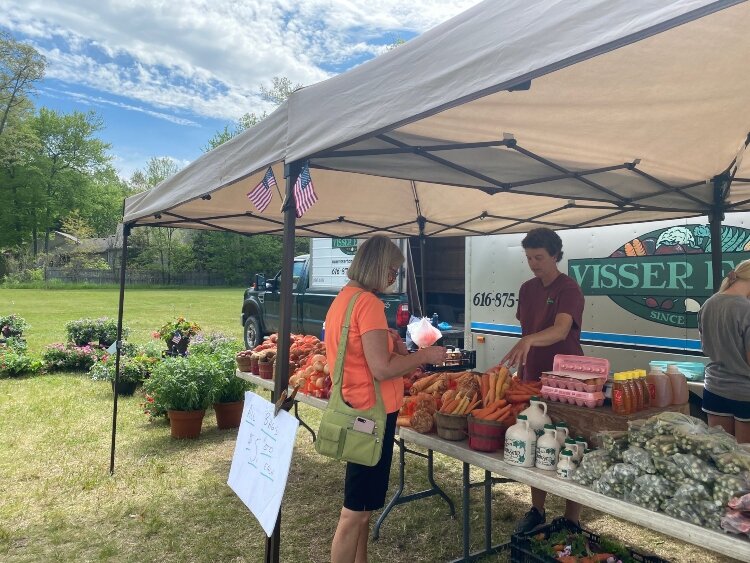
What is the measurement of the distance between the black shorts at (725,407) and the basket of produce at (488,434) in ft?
5.72

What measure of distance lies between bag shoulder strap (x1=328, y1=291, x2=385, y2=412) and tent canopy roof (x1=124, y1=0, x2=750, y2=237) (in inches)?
25.6

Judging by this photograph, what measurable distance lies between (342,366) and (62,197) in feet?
170

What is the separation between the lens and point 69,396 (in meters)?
7.18

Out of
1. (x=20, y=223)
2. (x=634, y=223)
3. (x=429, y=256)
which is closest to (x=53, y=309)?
(x=429, y=256)

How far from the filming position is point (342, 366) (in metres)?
2.29

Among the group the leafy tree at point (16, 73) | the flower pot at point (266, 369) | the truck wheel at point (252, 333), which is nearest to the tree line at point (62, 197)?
the leafy tree at point (16, 73)

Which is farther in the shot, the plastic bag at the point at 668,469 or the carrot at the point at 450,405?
the carrot at the point at 450,405

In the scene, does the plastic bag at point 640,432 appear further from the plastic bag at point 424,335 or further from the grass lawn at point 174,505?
the plastic bag at point 424,335

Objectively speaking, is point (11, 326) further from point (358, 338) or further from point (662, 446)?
point (662, 446)

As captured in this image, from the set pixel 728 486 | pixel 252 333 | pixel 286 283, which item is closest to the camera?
pixel 728 486

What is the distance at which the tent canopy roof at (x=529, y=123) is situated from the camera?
143 cm

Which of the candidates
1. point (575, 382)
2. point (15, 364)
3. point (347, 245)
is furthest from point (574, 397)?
point (15, 364)

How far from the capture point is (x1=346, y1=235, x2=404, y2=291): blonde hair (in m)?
2.36

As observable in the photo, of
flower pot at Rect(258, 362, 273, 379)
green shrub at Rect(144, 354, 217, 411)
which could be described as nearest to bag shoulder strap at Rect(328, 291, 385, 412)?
flower pot at Rect(258, 362, 273, 379)
